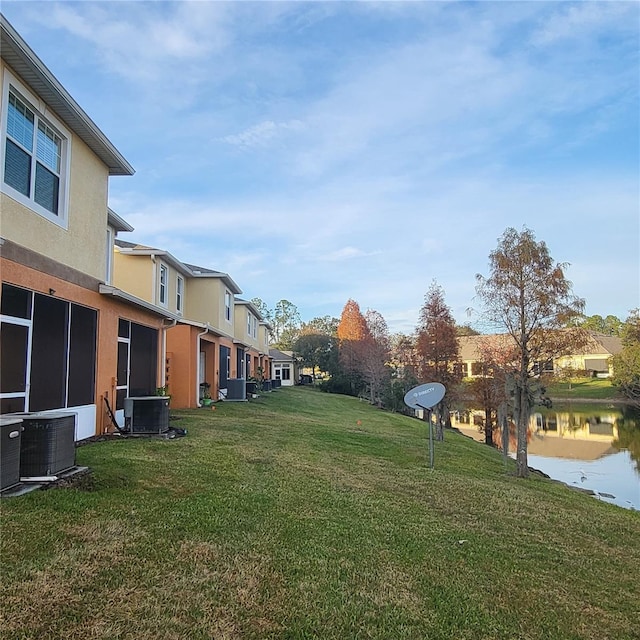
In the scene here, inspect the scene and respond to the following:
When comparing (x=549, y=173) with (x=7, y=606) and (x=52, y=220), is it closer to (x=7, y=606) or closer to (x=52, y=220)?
(x=52, y=220)

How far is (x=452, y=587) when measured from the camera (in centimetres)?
420

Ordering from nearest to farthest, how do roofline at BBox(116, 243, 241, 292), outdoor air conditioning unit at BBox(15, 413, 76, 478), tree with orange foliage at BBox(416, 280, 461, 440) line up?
outdoor air conditioning unit at BBox(15, 413, 76, 478)
roofline at BBox(116, 243, 241, 292)
tree with orange foliage at BBox(416, 280, 461, 440)

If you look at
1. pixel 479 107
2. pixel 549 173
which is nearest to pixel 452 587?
pixel 479 107

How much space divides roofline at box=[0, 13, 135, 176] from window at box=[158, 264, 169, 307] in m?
8.48

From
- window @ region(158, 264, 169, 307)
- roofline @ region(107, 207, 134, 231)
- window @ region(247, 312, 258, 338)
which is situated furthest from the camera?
window @ region(247, 312, 258, 338)

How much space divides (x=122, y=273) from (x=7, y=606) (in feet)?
50.6

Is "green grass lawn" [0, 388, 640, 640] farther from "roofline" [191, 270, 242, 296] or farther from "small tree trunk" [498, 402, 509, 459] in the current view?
"roofline" [191, 270, 242, 296]

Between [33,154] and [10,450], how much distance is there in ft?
15.6

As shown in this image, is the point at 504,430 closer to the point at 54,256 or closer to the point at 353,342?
the point at 54,256

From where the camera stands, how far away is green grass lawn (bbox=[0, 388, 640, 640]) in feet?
11.1

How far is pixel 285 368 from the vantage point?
51844 mm

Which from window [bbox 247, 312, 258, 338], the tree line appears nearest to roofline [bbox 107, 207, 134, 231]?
the tree line

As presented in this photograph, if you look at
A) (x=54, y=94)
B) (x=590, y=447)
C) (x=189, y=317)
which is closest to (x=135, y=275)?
(x=189, y=317)

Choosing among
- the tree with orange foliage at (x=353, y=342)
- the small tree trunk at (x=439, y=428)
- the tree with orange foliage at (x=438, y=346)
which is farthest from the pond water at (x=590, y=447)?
the tree with orange foliage at (x=353, y=342)
